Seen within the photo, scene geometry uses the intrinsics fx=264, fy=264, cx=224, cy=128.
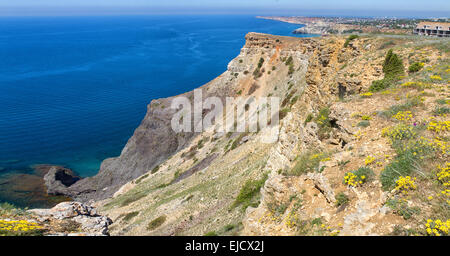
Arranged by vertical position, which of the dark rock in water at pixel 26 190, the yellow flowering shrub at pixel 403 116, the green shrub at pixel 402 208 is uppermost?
the yellow flowering shrub at pixel 403 116

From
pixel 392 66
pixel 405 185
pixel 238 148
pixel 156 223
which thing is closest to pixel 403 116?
pixel 405 185

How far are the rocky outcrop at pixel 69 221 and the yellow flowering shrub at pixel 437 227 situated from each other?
15.0 metres

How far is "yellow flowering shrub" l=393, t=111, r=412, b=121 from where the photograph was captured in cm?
Answer: 1008

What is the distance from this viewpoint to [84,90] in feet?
→ 331

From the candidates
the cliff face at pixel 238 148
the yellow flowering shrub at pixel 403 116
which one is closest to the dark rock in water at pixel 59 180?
the cliff face at pixel 238 148

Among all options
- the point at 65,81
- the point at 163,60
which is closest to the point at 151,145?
the point at 65,81

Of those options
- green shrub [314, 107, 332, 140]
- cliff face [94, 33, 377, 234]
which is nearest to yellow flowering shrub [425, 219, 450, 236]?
cliff face [94, 33, 377, 234]

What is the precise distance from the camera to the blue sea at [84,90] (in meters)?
65.4

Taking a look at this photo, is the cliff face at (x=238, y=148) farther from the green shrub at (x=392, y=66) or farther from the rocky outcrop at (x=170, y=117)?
the green shrub at (x=392, y=66)

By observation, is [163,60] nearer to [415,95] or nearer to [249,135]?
[249,135]

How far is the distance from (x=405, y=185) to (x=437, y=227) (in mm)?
1545

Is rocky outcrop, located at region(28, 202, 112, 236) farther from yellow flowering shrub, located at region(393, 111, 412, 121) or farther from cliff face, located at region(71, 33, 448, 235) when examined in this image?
yellow flowering shrub, located at region(393, 111, 412, 121)

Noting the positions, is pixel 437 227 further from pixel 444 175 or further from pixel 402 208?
pixel 444 175

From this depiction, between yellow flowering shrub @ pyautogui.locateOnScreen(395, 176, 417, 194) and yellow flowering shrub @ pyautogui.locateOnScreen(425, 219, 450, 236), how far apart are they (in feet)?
4.11
